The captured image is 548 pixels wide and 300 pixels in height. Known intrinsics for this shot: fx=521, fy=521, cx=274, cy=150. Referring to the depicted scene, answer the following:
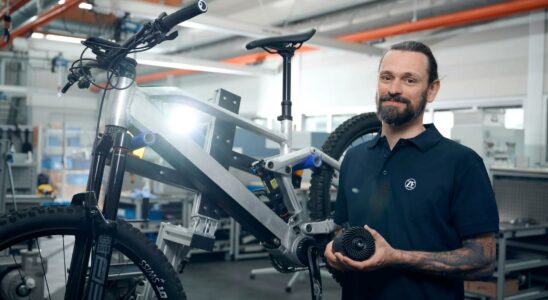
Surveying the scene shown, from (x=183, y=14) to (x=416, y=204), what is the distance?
0.88 metres

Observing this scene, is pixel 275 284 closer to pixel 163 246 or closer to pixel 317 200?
pixel 317 200

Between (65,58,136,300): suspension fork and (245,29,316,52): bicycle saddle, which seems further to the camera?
(245,29,316,52): bicycle saddle

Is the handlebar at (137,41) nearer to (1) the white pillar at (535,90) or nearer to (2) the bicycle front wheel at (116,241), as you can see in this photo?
(2) the bicycle front wheel at (116,241)

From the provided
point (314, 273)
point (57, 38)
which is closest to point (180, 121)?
point (314, 273)

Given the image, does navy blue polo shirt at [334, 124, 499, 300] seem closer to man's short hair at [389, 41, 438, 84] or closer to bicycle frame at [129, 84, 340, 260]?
man's short hair at [389, 41, 438, 84]

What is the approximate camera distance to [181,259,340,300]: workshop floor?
14.4 feet

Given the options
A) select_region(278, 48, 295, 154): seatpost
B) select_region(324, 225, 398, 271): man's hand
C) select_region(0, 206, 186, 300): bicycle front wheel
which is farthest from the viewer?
select_region(278, 48, 295, 154): seatpost

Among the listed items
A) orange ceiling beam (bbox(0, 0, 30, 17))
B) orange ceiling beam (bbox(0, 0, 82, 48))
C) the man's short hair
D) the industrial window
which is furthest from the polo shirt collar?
the industrial window

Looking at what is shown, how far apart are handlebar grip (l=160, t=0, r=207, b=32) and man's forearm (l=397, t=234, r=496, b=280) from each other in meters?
0.90

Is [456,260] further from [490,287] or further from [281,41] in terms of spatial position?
[490,287]

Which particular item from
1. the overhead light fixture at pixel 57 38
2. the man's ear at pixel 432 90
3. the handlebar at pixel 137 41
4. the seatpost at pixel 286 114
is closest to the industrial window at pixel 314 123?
the overhead light fixture at pixel 57 38

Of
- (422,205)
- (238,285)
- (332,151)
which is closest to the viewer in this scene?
(422,205)

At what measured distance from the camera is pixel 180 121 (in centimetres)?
194

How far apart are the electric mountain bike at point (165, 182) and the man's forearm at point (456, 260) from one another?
0.60 m
